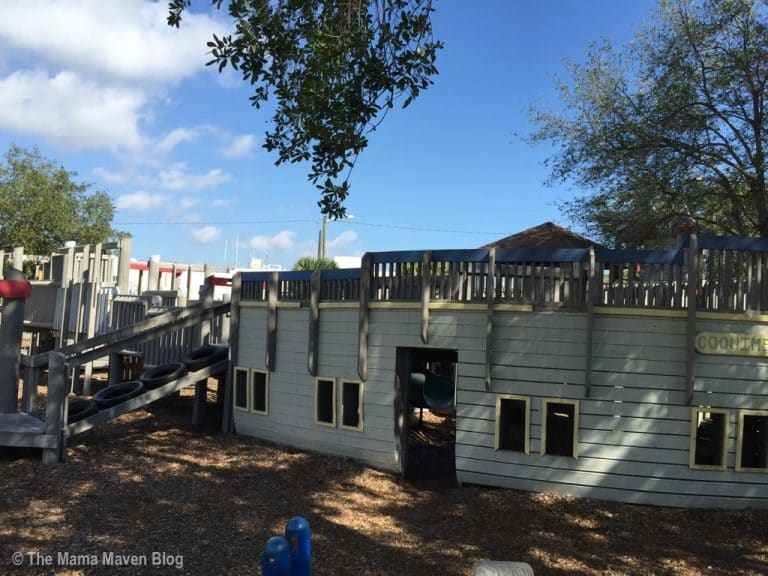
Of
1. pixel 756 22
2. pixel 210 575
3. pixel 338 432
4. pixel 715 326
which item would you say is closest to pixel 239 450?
pixel 338 432

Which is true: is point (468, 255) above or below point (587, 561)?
above

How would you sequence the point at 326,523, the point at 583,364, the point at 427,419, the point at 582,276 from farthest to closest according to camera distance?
the point at 427,419, the point at 582,276, the point at 583,364, the point at 326,523

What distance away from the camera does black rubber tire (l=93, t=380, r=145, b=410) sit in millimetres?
12781

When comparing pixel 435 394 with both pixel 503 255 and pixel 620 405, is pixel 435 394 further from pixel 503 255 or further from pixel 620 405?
pixel 620 405

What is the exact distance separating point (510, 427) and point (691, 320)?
3122 millimetres

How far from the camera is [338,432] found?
37.6 feet

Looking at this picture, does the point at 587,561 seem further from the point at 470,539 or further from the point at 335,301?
the point at 335,301

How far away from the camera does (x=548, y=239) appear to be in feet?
50.6

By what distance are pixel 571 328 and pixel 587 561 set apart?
134 inches

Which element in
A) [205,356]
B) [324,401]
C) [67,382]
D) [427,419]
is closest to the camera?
[324,401]

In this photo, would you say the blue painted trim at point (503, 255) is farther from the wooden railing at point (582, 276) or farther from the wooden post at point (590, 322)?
the wooden post at point (590, 322)

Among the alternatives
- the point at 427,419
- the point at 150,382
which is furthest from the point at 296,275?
the point at 427,419

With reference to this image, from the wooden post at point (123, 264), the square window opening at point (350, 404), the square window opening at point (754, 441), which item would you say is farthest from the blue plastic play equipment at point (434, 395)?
the wooden post at point (123, 264)

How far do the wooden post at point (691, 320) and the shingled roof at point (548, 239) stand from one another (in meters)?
5.97
